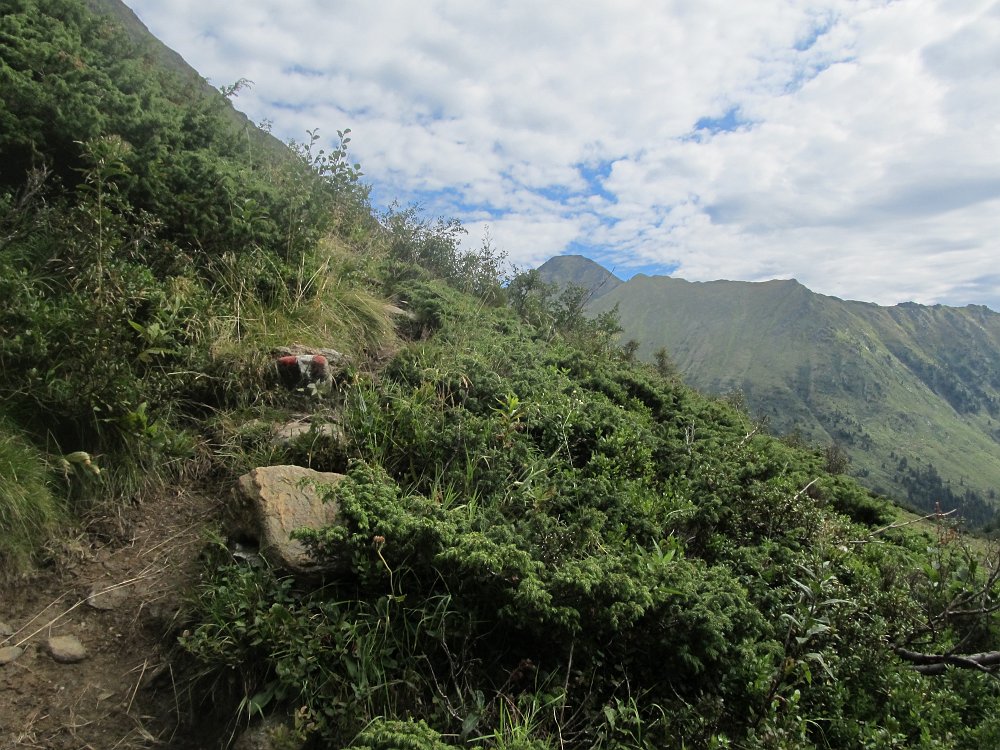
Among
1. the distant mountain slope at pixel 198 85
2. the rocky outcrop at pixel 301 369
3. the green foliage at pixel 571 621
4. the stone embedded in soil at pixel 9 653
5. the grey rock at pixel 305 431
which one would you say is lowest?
the stone embedded in soil at pixel 9 653

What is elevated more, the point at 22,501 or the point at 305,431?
the point at 305,431

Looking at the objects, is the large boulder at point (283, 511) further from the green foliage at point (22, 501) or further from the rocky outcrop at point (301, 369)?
the rocky outcrop at point (301, 369)

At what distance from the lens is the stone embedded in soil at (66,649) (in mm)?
3180

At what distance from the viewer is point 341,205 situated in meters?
9.41

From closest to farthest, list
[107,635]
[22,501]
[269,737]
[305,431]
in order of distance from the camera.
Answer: [269,737] < [107,635] < [22,501] < [305,431]

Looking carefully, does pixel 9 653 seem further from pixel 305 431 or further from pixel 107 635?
pixel 305 431

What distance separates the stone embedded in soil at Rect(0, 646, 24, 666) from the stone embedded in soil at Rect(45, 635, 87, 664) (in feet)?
0.40

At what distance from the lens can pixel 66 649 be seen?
3221mm

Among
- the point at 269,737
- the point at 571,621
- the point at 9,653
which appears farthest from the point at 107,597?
the point at 571,621

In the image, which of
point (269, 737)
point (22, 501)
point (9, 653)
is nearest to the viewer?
point (269, 737)

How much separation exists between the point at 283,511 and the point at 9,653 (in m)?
1.57

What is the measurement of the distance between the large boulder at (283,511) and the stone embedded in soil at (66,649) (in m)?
1.01

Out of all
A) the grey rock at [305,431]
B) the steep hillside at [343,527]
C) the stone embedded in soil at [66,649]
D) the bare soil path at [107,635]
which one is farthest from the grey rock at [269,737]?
the grey rock at [305,431]

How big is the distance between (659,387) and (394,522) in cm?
458
